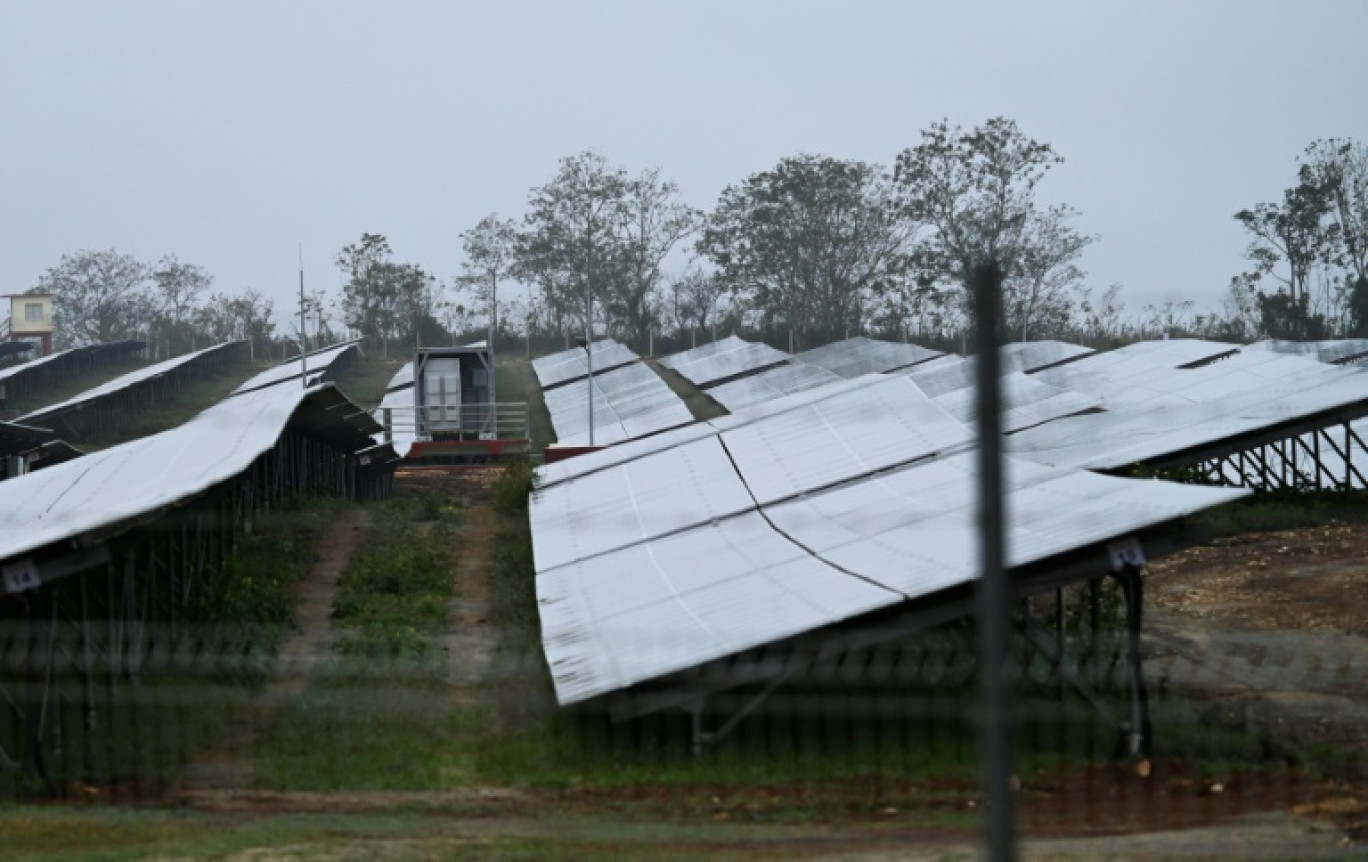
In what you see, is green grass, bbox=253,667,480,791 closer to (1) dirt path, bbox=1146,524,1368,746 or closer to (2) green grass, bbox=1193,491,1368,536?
(1) dirt path, bbox=1146,524,1368,746

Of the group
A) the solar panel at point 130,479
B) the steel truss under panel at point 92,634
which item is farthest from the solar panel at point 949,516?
the solar panel at point 130,479

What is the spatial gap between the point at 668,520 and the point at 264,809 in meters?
5.23

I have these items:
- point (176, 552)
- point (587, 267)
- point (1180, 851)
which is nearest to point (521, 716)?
point (1180, 851)

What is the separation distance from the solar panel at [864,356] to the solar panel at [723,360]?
3.23 feet

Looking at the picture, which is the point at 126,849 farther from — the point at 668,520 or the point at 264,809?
the point at 668,520

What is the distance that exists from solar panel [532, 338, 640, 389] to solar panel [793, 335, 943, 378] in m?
5.21

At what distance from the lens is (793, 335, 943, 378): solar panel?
3266cm

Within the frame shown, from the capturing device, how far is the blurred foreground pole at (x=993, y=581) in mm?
2400

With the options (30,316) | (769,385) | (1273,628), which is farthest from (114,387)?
(30,316)

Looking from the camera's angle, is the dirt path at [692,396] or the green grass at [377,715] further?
the dirt path at [692,396]

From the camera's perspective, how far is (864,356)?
3403 cm

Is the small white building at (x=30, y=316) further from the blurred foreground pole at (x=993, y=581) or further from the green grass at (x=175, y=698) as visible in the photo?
the blurred foreground pole at (x=993, y=581)

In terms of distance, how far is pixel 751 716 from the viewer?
29.4 feet

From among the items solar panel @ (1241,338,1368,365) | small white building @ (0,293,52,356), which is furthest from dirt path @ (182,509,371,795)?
small white building @ (0,293,52,356)
